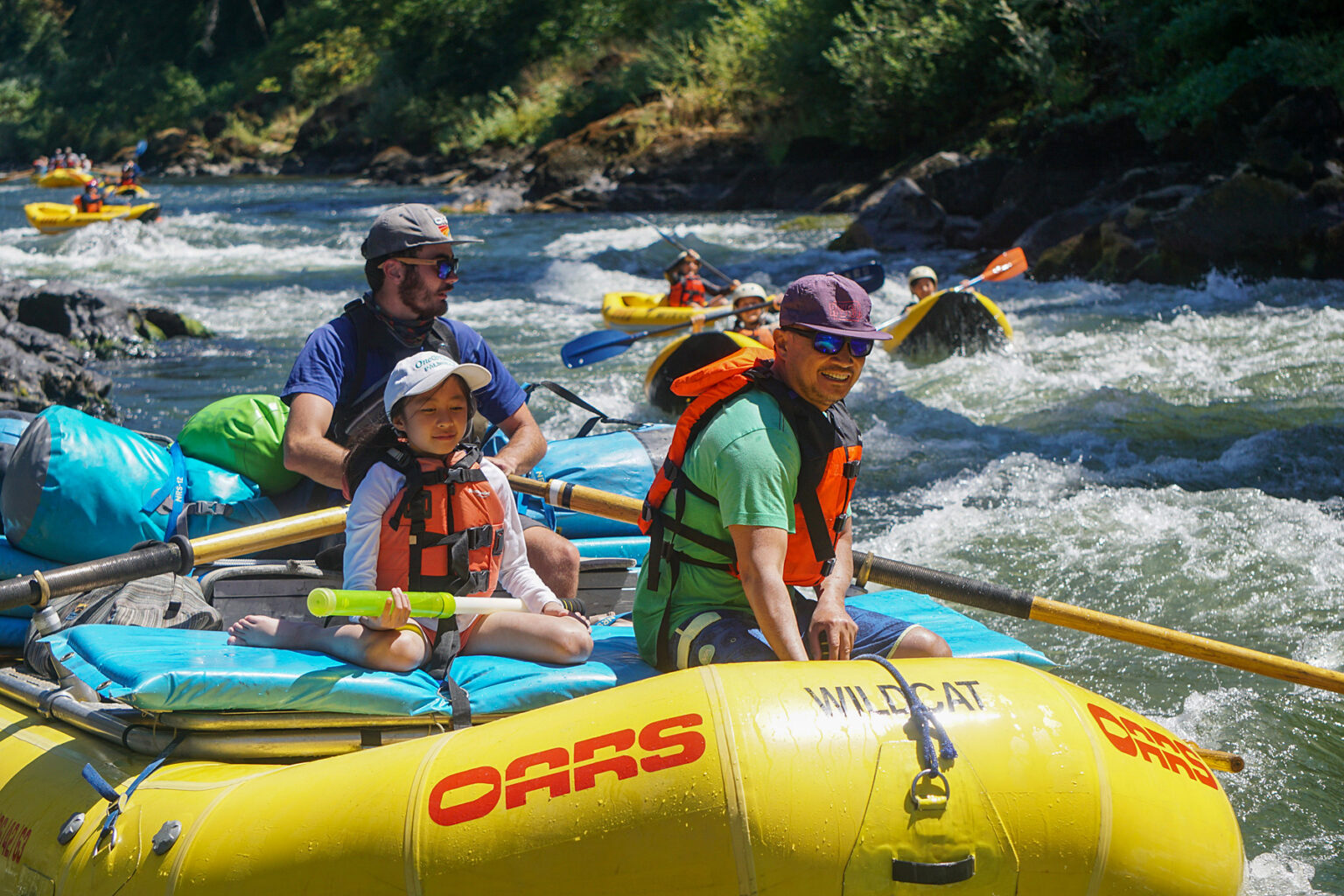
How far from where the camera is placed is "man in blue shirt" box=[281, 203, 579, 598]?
3.29 meters

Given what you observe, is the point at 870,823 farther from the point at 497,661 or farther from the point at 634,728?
the point at 497,661

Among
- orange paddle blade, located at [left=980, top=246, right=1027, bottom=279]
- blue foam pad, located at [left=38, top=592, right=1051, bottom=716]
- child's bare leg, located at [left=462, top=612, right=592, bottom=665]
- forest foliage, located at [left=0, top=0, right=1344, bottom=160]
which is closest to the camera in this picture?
blue foam pad, located at [left=38, top=592, right=1051, bottom=716]

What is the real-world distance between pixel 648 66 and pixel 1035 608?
23623mm

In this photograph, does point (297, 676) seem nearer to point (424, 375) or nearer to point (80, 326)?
point (424, 375)

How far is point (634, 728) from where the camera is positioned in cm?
204

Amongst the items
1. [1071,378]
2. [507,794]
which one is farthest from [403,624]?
[1071,378]

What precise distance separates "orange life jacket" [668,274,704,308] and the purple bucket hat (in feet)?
26.2

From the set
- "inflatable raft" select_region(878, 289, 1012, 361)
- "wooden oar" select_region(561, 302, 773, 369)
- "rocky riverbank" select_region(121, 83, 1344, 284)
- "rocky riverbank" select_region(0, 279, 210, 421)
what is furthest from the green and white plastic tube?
"rocky riverbank" select_region(121, 83, 1344, 284)

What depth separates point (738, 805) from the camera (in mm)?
1919

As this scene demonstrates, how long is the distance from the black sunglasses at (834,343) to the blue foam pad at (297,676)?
778 mm

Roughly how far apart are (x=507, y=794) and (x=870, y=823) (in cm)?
58

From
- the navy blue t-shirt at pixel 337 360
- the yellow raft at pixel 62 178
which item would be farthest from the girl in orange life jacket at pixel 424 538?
the yellow raft at pixel 62 178

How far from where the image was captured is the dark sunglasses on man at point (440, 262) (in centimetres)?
339

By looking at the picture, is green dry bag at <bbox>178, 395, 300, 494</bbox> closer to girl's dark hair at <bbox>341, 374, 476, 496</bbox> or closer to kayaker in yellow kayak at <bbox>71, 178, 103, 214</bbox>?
girl's dark hair at <bbox>341, 374, 476, 496</bbox>
